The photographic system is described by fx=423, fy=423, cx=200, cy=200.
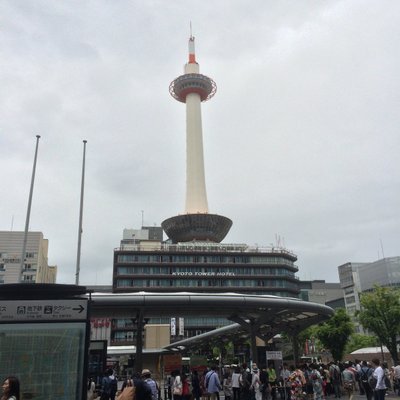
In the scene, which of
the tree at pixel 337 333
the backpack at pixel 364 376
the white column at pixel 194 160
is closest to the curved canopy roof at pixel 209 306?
the backpack at pixel 364 376

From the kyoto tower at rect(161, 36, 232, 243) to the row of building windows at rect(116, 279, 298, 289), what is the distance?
13766 millimetres

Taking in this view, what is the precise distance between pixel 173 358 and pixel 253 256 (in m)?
67.0

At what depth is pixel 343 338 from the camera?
3706 cm

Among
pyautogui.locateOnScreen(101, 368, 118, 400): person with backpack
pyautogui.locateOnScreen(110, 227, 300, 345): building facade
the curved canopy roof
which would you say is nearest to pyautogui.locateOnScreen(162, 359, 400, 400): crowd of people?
pyautogui.locateOnScreen(101, 368, 118, 400): person with backpack

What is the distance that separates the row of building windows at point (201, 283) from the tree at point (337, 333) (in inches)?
1822

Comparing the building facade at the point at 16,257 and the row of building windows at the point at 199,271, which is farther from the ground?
the building facade at the point at 16,257

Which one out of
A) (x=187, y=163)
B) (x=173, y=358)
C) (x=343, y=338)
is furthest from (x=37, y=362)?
(x=187, y=163)

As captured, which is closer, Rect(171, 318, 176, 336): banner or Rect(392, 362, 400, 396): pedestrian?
Rect(392, 362, 400, 396): pedestrian

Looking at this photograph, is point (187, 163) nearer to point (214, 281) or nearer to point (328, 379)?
point (214, 281)

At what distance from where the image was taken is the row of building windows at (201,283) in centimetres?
8153

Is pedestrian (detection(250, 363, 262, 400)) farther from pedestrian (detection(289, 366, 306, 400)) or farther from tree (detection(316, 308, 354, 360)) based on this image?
tree (detection(316, 308, 354, 360))

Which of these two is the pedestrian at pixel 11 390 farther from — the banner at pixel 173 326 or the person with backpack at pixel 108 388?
the banner at pixel 173 326

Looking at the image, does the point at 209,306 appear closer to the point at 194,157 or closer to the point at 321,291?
the point at 194,157

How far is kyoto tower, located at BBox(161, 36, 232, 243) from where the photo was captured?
9469 cm
